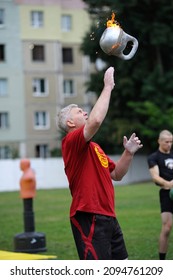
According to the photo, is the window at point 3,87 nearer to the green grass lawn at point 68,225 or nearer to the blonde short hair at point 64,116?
the green grass lawn at point 68,225

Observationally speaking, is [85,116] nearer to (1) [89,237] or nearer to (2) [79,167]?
(2) [79,167]

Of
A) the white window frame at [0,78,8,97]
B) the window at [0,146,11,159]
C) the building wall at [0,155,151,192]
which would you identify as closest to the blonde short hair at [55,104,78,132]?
the building wall at [0,155,151,192]

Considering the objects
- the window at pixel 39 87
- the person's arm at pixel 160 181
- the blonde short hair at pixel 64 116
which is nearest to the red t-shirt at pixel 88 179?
the blonde short hair at pixel 64 116

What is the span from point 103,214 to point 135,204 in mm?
16944

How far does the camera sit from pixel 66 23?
58.6 m

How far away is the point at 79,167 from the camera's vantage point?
19.5 ft

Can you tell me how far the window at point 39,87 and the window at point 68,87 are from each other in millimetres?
1911

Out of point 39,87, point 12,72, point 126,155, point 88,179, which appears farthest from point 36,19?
point 88,179

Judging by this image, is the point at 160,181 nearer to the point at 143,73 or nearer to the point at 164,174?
the point at 164,174

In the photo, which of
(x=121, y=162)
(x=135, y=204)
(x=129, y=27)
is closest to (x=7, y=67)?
(x=129, y=27)

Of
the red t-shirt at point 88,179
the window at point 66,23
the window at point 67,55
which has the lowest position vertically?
the red t-shirt at point 88,179

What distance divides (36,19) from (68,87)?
6303mm

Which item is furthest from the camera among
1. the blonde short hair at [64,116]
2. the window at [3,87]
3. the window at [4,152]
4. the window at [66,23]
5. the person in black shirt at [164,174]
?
the window at [66,23]

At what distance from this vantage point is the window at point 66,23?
58.4 metres
